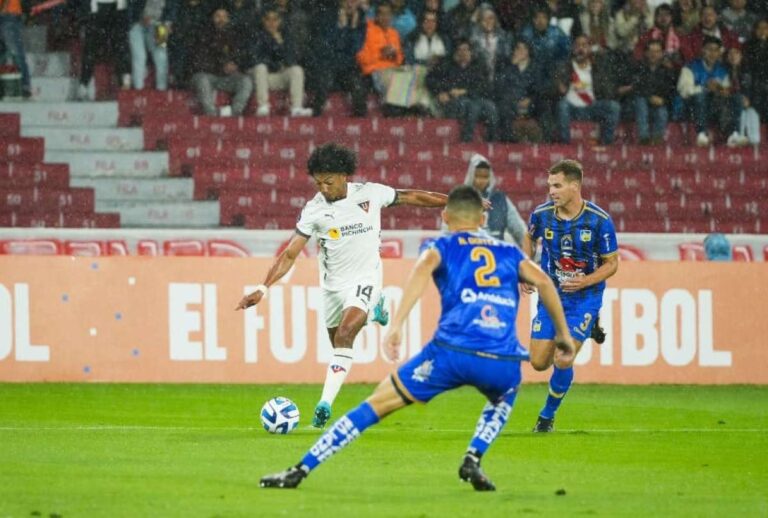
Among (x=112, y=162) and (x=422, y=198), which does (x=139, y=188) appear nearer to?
(x=112, y=162)

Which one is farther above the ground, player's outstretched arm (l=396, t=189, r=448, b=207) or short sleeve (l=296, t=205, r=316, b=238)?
player's outstretched arm (l=396, t=189, r=448, b=207)

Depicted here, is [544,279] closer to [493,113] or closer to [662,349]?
[662,349]

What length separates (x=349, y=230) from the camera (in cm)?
1266

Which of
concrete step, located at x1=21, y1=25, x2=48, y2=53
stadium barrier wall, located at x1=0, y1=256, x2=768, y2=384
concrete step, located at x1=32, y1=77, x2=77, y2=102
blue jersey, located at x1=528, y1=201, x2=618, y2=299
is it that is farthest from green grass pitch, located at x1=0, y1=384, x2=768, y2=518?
concrete step, located at x1=21, y1=25, x2=48, y2=53

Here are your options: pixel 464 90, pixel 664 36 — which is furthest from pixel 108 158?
pixel 664 36

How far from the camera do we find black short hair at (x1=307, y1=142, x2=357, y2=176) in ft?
39.7

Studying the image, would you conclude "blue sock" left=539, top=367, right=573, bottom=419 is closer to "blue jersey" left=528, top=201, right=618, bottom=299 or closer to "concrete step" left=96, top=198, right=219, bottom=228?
"blue jersey" left=528, top=201, right=618, bottom=299

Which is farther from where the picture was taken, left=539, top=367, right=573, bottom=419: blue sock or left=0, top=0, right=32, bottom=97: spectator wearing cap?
left=0, top=0, right=32, bottom=97: spectator wearing cap

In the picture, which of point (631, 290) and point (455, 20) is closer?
point (631, 290)

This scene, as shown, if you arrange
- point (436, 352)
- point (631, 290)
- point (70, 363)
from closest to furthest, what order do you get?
point (436, 352), point (70, 363), point (631, 290)

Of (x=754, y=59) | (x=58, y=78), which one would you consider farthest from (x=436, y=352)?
(x=754, y=59)

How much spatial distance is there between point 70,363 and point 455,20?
935 centimetres

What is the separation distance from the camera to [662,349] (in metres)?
18.7

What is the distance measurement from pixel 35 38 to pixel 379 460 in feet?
51.1
